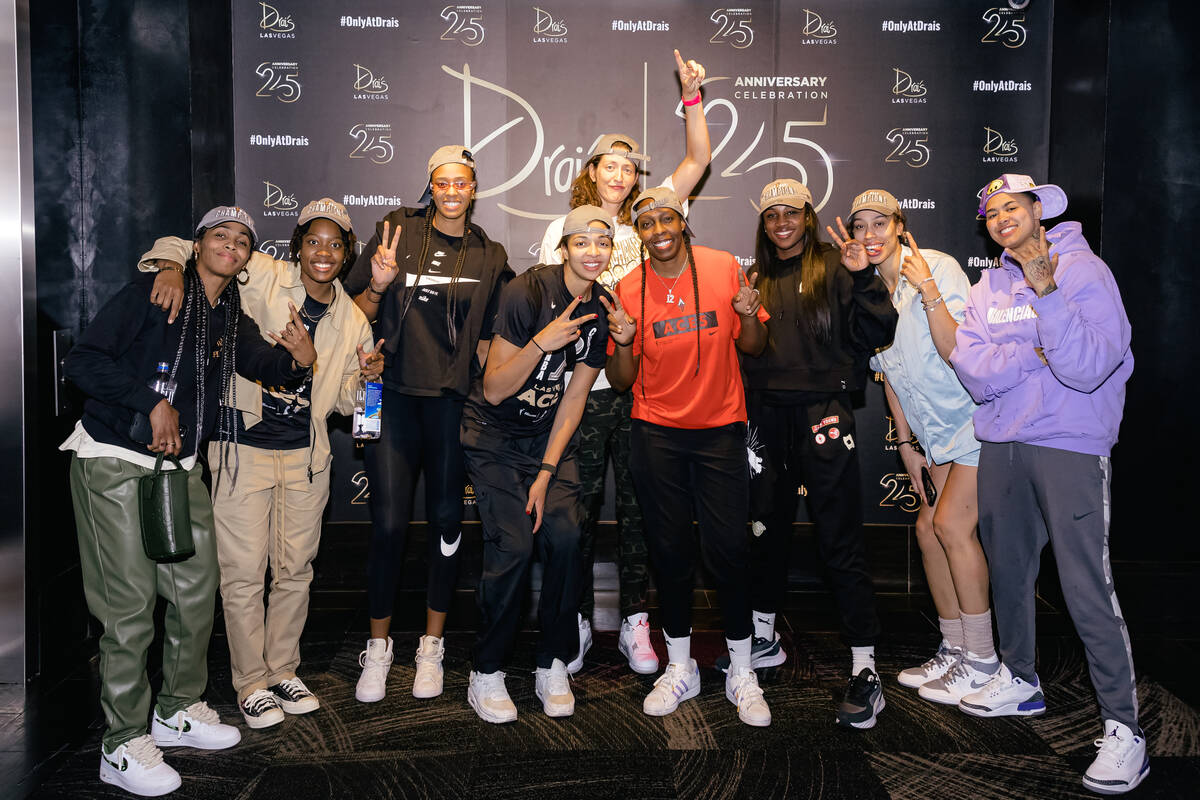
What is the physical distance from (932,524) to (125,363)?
291cm

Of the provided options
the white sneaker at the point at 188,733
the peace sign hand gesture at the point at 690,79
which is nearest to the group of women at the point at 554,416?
the white sneaker at the point at 188,733

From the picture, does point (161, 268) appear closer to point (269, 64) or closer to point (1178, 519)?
point (269, 64)

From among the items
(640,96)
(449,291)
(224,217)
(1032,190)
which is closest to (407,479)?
(449,291)

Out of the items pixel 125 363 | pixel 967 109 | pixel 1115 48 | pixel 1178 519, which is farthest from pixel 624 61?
pixel 1178 519

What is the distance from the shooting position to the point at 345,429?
16.1 ft

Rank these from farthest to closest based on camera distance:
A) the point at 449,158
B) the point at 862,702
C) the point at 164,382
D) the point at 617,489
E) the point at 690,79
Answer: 1. the point at 690,79
2. the point at 617,489
3. the point at 449,158
4. the point at 862,702
5. the point at 164,382

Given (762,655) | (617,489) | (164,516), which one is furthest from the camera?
(617,489)

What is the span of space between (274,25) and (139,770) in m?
3.66

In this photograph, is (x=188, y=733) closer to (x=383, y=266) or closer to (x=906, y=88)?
(x=383, y=266)

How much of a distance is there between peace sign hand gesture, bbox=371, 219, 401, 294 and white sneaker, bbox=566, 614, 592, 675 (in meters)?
1.58

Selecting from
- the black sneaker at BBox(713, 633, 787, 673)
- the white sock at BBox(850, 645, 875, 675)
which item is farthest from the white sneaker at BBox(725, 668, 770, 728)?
the white sock at BBox(850, 645, 875, 675)

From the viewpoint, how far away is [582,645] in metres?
3.75

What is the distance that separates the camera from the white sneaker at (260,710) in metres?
3.18

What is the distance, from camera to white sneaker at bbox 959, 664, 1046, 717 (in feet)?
10.7
